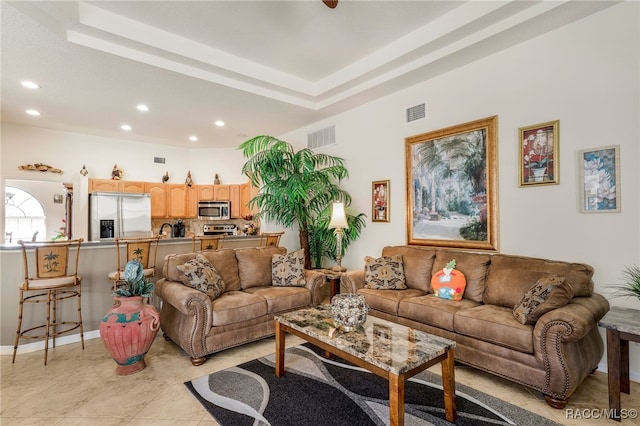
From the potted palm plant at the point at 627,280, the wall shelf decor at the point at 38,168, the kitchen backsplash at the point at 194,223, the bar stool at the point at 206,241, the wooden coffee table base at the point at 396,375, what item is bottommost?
the wooden coffee table base at the point at 396,375

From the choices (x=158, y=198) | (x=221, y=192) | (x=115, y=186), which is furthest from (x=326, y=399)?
(x=115, y=186)

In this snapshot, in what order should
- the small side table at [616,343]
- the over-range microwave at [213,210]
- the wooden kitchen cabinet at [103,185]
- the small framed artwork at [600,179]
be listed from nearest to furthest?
the small side table at [616,343] < the small framed artwork at [600,179] < the wooden kitchen cabinet at [103,185] < the over-range microwave at [213,210]

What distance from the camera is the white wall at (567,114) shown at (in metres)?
2.57

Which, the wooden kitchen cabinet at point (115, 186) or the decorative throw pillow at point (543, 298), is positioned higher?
the wooden kitchen cabinet at point (115, 186)

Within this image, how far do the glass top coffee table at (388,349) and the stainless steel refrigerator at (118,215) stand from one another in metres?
5.10

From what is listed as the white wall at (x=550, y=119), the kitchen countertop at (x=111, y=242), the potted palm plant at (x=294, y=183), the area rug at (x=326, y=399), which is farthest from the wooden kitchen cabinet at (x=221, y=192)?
the area rug at (x=326, y=399)

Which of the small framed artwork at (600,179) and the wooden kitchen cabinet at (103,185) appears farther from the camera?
the wooden kitchen cabinet at (103,185)

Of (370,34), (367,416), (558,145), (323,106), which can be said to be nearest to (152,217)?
(323,106)

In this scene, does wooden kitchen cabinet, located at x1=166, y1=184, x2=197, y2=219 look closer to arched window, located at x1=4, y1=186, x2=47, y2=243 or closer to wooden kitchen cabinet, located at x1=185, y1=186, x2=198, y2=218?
wooden kitchen cabinet, located at x1=185, y1=186, x2=198, y2=218

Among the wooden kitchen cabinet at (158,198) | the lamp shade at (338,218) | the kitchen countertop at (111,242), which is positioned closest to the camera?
the kitchen countertop at (111,242)

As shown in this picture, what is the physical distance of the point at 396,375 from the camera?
5.49ft

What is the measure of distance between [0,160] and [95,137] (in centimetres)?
150

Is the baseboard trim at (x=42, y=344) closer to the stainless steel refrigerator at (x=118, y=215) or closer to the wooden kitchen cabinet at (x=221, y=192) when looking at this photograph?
the stainless steel refrigerator at (x=118, y=215)

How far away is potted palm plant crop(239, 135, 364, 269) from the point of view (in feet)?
15.6
